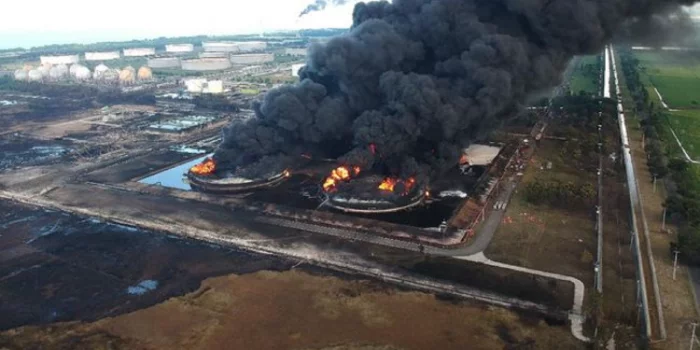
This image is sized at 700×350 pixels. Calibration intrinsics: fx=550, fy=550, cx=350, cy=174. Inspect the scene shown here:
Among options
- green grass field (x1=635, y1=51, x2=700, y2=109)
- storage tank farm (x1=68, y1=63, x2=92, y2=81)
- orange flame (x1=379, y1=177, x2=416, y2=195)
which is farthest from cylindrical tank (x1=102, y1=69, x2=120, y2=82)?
green grass field (x1=635, y1=51, x2=700, y2=109)

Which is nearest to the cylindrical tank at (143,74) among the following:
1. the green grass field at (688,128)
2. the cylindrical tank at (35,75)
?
the cylindrical tank at (35,75)

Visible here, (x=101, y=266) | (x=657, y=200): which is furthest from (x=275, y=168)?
(x=657, y=200)

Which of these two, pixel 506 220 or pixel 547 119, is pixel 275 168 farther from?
pixel 547 119

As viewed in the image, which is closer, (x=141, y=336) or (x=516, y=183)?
(x=141, y=336)

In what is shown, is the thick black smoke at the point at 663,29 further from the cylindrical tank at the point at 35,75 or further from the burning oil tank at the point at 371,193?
the cylindrical tank at the point at 35,75

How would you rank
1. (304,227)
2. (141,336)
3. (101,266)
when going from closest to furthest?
(141,336)
(101,266)
(304,227)

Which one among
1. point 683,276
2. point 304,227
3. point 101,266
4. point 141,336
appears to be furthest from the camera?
point 304,227
